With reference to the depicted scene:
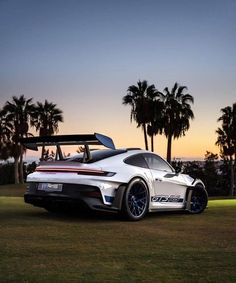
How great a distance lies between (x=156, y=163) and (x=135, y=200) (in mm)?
1274

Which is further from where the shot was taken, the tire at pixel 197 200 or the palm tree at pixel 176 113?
the palm tree at pixel 176 113

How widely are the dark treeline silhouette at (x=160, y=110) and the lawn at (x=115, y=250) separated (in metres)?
43.0

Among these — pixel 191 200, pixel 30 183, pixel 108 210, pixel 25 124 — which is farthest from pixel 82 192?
pixel 25 124

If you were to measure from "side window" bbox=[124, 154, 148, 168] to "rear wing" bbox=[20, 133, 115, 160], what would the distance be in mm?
590

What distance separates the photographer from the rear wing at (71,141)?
371 inches

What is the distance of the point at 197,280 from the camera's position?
5.02 m

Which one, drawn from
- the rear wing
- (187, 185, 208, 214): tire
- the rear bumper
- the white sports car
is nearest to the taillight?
the white sports car

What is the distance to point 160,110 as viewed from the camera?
53.9 m

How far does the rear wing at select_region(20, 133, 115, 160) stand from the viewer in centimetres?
941

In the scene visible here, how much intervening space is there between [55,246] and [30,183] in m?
3.52

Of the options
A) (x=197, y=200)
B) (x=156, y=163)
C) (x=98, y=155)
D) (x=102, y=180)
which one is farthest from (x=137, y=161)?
(x=197, y=200)

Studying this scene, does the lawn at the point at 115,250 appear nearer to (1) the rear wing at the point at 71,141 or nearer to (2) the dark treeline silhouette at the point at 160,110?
(1) the rear wing at the point at 71,141

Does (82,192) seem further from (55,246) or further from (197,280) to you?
(197,280)

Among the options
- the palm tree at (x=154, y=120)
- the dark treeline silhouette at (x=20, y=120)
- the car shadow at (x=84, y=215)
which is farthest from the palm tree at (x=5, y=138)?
the car shadow at (x=84, y=215)
